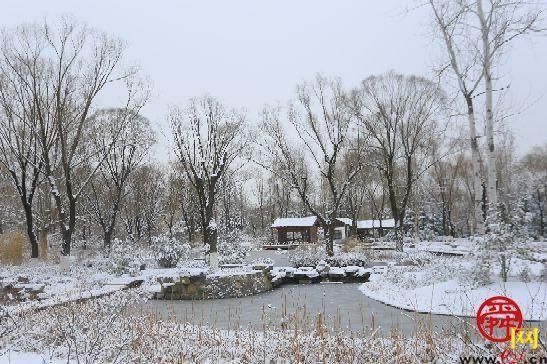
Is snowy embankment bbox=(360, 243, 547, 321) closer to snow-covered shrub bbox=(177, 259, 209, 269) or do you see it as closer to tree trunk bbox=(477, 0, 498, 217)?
tree trunk bbox=(477, 0, 498, 217)

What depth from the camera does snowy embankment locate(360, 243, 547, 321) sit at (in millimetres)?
9172

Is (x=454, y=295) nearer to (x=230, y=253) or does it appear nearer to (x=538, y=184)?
(x=230, y=253)

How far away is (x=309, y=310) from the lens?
1044 centimetres

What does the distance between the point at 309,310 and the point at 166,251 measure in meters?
7.71

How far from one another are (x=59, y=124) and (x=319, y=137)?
1152 centimetres

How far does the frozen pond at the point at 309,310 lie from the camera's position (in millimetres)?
8000

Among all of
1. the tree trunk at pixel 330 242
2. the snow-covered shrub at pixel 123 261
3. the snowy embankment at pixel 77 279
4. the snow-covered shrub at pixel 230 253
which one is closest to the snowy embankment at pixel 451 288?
the snowy embankment at pixel 77 279

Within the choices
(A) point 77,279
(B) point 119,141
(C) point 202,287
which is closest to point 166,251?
(C) point 202,287

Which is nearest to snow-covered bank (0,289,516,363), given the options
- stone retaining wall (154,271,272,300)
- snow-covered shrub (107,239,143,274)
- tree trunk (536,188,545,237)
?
stone retaining wall (154,271,272,300)

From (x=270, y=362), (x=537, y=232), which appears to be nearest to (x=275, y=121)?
(x=270, y=362)

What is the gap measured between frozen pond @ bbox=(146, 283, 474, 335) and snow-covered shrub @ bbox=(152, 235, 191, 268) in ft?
11.8

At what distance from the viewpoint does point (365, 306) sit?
1092 centimetres

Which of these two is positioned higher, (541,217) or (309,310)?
(541,217)

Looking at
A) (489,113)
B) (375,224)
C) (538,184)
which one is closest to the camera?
(489,113)
